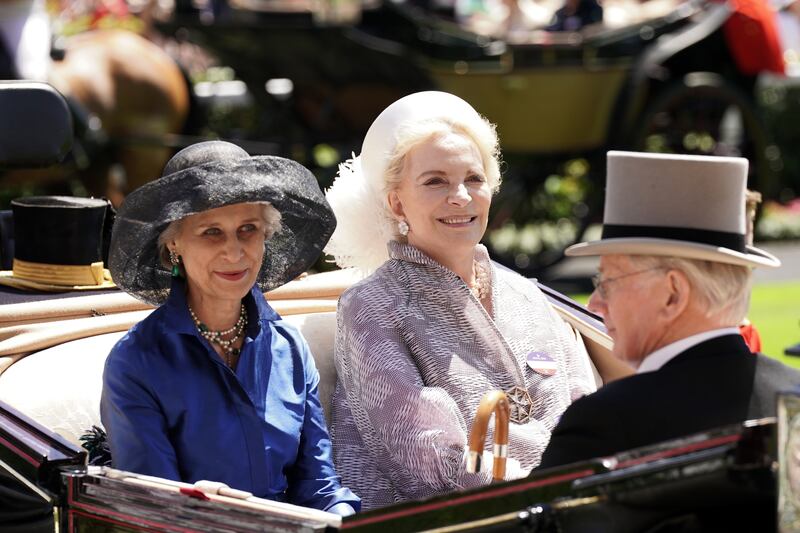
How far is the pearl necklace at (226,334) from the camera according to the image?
2885mm

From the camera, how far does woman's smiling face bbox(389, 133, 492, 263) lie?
314 centimetres

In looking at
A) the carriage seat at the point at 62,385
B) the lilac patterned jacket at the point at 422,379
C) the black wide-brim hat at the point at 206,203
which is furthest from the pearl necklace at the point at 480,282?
the carriage seat at the point at 62,385

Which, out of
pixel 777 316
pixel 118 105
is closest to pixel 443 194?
pixel 777 316

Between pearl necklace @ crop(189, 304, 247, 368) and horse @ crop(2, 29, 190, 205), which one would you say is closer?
pearl necklace @ crop(189, 304, 247, 368)

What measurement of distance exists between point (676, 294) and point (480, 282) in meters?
1.03

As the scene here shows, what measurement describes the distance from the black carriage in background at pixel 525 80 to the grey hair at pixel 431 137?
5339mm

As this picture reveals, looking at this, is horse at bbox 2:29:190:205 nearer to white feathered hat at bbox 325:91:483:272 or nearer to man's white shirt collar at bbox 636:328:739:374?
white feathered hat at bbox 325:91:483:272

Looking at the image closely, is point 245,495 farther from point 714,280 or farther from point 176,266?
point 714,280

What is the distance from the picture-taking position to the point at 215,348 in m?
2.89

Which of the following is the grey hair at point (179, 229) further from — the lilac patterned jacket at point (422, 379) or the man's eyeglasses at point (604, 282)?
the man's eyeglasses at point (604, 282)

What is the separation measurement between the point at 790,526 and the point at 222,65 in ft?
24.7

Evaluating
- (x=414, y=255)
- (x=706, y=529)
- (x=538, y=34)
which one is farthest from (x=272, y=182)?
(x=538, y=34)

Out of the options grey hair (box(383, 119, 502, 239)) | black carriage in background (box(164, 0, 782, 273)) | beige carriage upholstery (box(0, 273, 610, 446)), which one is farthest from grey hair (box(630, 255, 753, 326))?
black carriage in background (box(164, 0, 782, 273))

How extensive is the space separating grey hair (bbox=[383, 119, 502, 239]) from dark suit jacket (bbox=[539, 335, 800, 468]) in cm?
103
